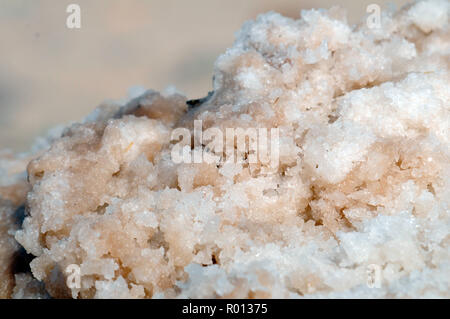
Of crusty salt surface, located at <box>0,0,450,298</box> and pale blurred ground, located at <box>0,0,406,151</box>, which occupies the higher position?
pale blurred ground, located at <box>0,0,406,151</box>

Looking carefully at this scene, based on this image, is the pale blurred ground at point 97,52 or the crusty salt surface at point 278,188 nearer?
the crusty salt surface at point 278,188

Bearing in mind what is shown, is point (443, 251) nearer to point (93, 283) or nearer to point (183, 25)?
point (93, 283)

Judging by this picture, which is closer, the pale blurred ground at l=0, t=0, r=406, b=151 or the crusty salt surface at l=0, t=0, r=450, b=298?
the crusty salt surface at l=0, t=0, r=450, b=298

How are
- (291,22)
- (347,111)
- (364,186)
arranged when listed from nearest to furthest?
(364,186), (347,111), (291,22)
